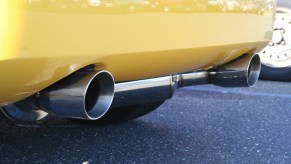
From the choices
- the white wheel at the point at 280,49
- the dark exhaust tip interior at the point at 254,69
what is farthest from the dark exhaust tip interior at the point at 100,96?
the white wheel at the point at 280,49

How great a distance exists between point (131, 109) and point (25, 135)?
581mm

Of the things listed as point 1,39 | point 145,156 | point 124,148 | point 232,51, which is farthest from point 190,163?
point 1,39

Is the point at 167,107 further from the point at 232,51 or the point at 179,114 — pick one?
the point at 232,51

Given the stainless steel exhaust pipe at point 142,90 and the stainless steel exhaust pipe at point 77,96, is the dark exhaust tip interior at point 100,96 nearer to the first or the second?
the stainless steel exhaust pipe at point 77,96

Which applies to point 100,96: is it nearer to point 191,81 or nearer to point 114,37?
point 114,37

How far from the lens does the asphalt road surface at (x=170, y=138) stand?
2.44m

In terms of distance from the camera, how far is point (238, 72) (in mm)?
2500

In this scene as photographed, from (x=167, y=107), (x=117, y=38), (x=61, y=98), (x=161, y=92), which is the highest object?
(x=117, y=38)

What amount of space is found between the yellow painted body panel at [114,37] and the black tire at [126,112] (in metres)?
0.58

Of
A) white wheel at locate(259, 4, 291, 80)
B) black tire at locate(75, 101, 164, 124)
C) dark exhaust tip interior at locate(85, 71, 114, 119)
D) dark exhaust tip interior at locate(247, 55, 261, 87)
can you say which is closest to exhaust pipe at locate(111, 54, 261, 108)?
dark exhaust tip interior at locate(247, 55, 261, 87)

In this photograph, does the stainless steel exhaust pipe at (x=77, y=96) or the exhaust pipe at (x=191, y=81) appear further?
the exhaust pipe at (x=191, y=81)

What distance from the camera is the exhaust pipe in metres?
2.12

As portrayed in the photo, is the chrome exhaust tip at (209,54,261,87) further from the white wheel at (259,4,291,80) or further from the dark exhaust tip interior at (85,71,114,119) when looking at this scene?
the white wheel at (259,4,291,80)

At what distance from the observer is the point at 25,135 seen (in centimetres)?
273
